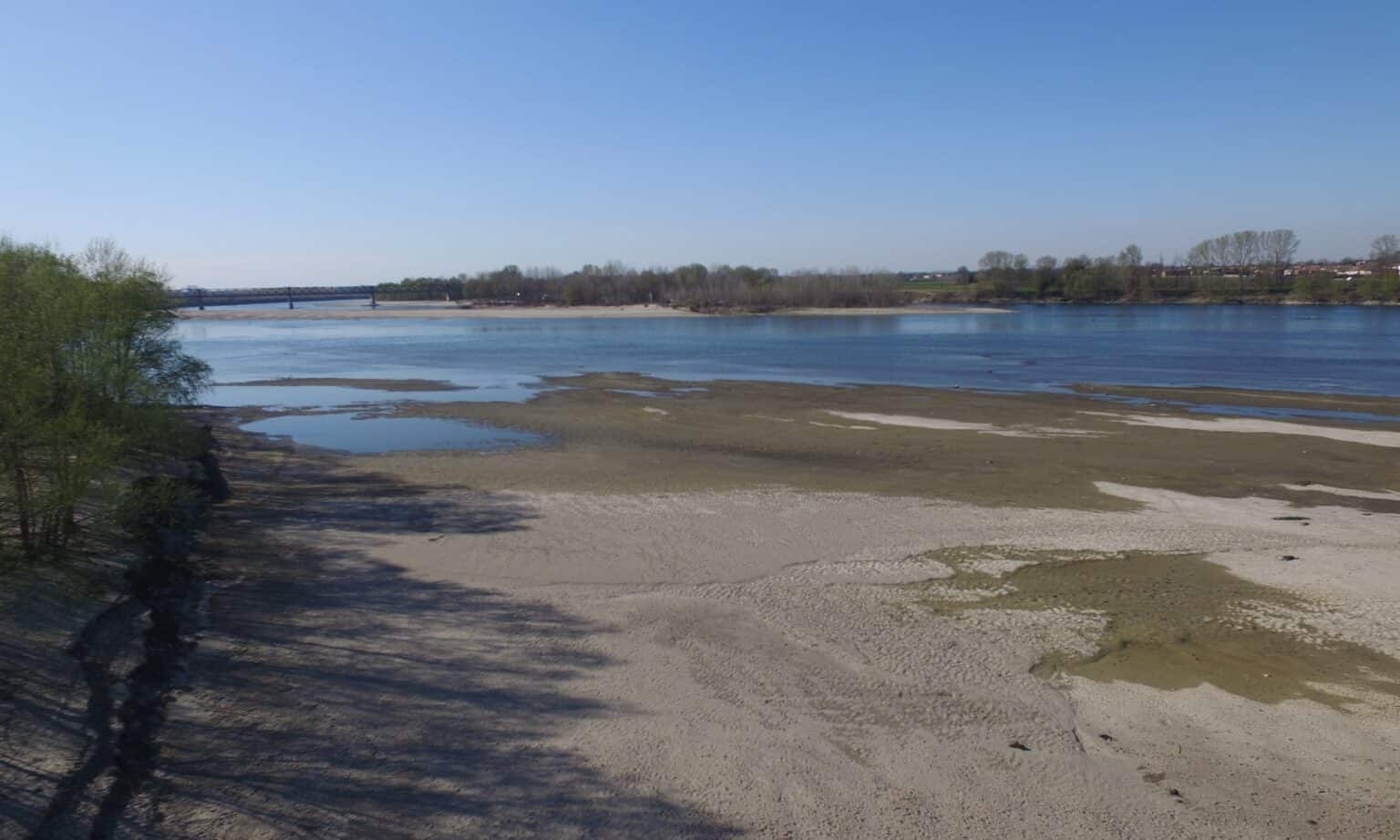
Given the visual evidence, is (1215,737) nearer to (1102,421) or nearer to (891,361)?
(1102,421)

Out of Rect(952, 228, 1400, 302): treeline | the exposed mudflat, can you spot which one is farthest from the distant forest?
the exposed mudflat

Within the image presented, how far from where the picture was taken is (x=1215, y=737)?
7.89m

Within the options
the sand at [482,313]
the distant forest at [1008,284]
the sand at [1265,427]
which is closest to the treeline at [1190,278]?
the distant forest at [1008,284]

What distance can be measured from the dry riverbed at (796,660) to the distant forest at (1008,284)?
112 metres

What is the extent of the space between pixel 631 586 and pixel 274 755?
528cm

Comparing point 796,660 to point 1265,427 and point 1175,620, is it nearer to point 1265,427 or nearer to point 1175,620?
point 1175,620

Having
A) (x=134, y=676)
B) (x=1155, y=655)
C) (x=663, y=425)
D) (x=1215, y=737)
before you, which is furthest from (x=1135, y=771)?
(x=663, y=425)

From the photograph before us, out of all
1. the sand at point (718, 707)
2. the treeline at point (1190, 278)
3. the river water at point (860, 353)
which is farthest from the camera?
the treeline at point (1190, 278)

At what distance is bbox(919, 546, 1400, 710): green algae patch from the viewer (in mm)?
9055

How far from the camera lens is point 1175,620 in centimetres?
1061

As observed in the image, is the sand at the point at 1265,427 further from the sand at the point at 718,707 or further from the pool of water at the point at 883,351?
the sand at the point at 718,707

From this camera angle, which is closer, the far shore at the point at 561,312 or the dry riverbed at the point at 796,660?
the dry riverbed at the point at 796,660

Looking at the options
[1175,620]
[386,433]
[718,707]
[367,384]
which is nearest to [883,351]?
[367,384]

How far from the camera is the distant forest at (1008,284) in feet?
424
